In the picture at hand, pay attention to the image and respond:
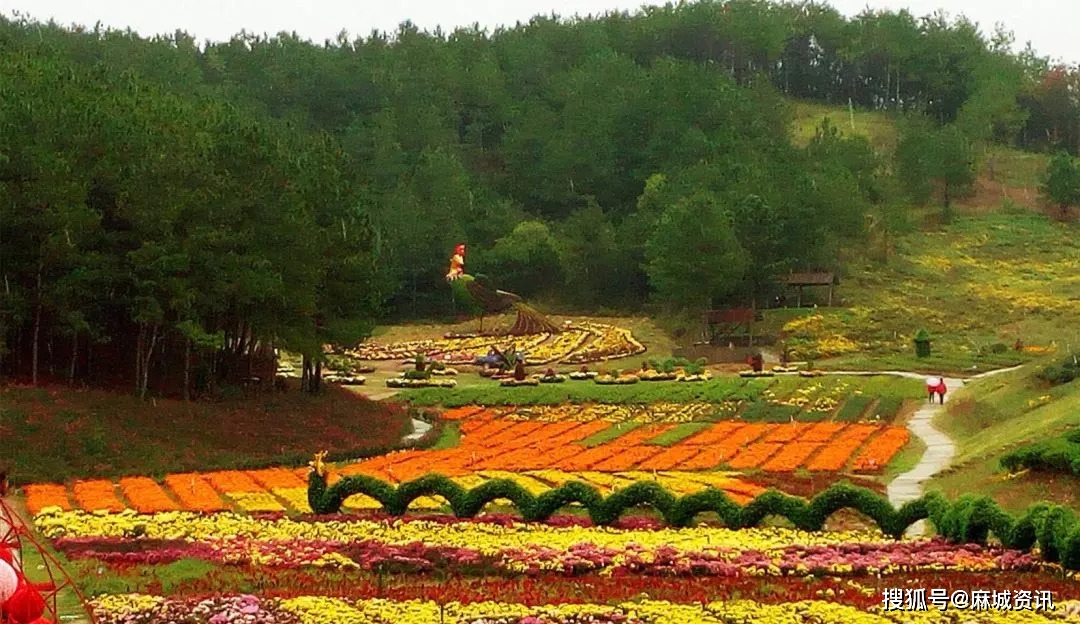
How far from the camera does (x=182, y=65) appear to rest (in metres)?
104

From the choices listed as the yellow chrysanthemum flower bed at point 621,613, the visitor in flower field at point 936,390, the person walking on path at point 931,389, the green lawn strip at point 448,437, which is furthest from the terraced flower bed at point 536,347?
the yellow chrysanthemum flower bed at point 621,613

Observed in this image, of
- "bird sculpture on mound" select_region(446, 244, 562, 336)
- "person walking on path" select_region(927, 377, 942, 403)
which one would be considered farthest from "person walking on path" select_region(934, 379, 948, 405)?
"bird sculpture on mound" select_region(446, 244, 562, 336)

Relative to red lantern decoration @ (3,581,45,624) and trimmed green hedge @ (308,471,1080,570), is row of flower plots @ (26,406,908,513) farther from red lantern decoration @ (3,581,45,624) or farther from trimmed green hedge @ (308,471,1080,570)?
red lantern decoration @ (3,581,45,624)

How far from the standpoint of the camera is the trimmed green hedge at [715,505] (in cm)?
1862

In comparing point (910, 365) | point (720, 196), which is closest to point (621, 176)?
point (720, 196)

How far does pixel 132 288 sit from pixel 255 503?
13.4 metres

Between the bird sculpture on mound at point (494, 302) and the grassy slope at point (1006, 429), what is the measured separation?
26.1 m

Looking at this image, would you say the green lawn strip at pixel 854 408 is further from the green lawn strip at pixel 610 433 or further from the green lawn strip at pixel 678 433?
the green lawn strip at pixel 610 433

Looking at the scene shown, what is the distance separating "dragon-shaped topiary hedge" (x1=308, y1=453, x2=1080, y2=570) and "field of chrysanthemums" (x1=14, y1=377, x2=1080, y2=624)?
0.03m

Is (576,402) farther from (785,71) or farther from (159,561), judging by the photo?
(785,71)

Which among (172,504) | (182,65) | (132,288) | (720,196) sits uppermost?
(182,65)

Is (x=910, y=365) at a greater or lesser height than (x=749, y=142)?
lesser

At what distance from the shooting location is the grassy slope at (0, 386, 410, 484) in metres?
30.1

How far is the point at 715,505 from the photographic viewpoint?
21.3 meters
